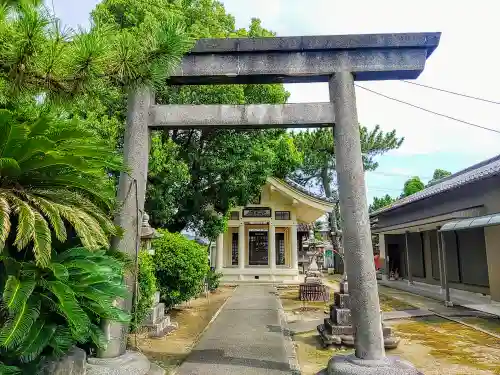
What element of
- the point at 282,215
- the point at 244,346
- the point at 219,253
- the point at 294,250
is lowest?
the point at 244,346

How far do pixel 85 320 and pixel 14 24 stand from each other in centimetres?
297

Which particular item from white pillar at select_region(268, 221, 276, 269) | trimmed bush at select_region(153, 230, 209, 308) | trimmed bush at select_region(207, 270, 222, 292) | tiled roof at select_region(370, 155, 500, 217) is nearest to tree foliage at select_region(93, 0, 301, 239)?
trimmed bush at select_region(153, 230, 209, 308)

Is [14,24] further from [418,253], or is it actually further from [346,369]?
[418,253]

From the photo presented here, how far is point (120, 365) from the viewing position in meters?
4.73

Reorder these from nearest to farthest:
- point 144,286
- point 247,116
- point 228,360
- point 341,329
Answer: point 247,116 < point 228,360 < point 144,286 < point 341,329

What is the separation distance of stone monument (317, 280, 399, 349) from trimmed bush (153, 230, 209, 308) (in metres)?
3.41

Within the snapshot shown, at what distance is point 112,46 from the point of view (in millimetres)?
3922

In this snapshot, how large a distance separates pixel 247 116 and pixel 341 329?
488 centimetres

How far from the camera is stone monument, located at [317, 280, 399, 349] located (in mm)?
7355

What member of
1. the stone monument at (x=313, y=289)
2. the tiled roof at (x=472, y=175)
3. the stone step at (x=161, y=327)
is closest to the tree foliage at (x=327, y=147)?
the tiled roof at (x=472, y=175)

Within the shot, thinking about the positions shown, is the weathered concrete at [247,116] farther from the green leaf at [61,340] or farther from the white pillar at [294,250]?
the white pillar at [294,250]

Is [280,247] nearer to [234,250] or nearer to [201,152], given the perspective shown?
[234,250]

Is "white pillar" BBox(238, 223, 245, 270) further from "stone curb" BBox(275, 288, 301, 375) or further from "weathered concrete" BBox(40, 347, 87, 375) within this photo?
"weathered concrete" BBox(40, 347, 87, 375)

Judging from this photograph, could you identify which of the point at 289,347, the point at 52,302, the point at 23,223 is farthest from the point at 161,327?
the point at 23,223
